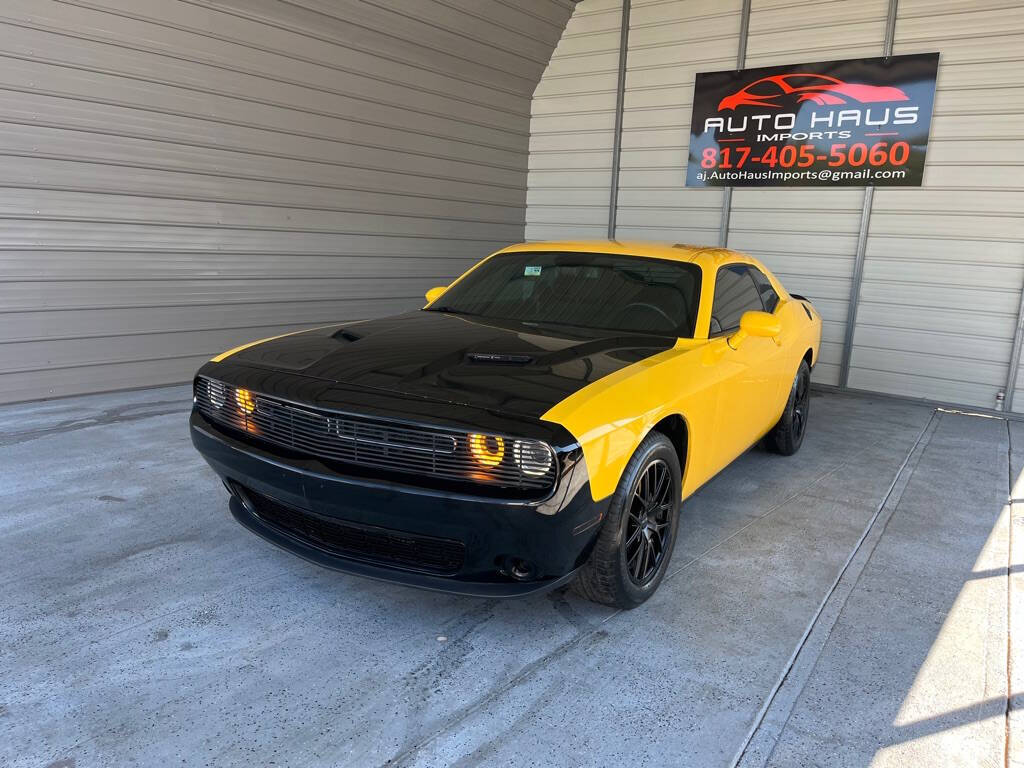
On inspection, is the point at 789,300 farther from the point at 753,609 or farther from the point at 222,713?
the point at 222,713

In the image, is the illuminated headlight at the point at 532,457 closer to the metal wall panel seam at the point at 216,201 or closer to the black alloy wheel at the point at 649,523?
the black alloy wheel at the point at 649,523

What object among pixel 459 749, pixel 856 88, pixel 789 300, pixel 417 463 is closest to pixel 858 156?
pixel 856 88

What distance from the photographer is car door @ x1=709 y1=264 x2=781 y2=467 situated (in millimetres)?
3352

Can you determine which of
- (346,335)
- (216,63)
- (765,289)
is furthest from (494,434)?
(216,63)

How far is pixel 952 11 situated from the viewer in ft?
22.1

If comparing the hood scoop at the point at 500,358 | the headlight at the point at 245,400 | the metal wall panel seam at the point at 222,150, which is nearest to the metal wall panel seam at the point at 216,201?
the metal wall panel seam at the point at 222,150

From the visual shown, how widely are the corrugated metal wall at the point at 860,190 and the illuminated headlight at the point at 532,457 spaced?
6.39 meters

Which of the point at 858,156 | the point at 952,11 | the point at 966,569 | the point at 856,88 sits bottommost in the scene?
the point at 966,569

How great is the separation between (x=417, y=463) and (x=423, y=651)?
2.17 ft

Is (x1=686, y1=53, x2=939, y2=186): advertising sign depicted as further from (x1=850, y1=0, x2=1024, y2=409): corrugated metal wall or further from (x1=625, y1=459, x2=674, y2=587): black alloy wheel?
(x1=625, y1=459, x2=674, y2=587): black alloy wheel

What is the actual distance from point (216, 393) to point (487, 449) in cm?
126

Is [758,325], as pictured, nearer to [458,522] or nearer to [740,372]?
[740,372]

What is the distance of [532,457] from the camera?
219cm

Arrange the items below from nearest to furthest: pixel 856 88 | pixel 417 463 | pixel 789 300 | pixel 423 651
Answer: pixel 417 463, pixel 423 651, pixel 789 300, pixel 856 88
